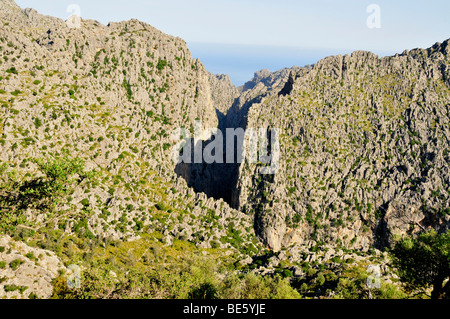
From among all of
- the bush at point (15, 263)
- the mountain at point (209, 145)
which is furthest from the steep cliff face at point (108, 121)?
the bush at point (15, 263)

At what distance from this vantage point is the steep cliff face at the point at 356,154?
151000mm

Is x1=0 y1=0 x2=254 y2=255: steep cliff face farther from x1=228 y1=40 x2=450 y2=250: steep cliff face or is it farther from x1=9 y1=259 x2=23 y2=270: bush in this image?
x1=228 y1=40 x2=450 y2=250: steep cliff face

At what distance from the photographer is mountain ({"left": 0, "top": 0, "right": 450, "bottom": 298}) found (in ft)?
324

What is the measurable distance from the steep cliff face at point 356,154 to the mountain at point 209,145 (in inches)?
29.9

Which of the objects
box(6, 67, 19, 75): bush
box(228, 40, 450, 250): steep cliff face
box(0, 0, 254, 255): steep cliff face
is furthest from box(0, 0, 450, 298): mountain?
box(6, 67, 19, 75): bush

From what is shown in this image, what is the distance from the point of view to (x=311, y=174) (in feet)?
542

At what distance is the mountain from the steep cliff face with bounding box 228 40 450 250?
2.49 ft

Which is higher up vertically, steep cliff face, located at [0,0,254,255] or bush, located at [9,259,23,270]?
steep cliff face, located at [0,0,254,255]

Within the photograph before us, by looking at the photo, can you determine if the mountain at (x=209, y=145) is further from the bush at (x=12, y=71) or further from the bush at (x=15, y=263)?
the bush at (x=15, y=263)

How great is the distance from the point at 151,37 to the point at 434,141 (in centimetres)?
18773

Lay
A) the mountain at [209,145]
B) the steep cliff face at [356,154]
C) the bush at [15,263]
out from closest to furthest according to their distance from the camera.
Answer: the bush at [15,263], the mountain at [209,145], the steep cliff face at [356,154]
